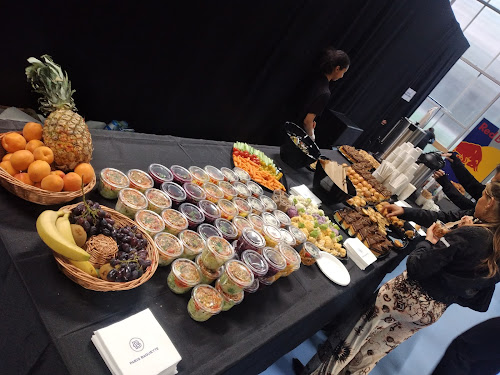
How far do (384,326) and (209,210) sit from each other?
5.43ft

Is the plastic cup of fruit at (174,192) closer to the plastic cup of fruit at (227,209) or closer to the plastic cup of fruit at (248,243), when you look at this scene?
→ the plastic cup of fruit at (227,209)

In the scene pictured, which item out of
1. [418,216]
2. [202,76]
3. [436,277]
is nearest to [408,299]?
[436,277]

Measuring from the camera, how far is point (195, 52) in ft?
9.89

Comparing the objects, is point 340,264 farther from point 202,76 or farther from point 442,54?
point 442,54

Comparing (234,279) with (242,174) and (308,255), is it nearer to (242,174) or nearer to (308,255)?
(308,255)

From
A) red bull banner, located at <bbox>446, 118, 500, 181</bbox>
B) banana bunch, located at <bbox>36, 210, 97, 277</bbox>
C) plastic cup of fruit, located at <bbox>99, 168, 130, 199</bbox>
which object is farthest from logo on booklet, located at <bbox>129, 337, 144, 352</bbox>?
red bull banner, located at <bbox>446, 118, 500, 181</bbox>

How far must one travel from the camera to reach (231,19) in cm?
305

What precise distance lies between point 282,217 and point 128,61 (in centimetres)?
201

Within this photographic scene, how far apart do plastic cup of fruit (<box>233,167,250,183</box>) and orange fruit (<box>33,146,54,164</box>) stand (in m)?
1.20

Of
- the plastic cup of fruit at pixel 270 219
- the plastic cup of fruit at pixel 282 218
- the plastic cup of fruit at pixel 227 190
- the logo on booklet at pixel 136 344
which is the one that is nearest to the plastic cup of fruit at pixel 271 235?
the plastic cup of fruit at pixel 270 219

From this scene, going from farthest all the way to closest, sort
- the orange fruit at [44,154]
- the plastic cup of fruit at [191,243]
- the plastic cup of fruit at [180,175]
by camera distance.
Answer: the plastic cup of fruit at [180,175] → the plastic cup of fruit at [191,243] → the orange fruit at [44,154]

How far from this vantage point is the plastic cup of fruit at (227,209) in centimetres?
173

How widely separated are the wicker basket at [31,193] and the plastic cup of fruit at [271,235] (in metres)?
0.99

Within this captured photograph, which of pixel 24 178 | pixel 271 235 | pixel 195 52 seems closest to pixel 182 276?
pixel 271 235
